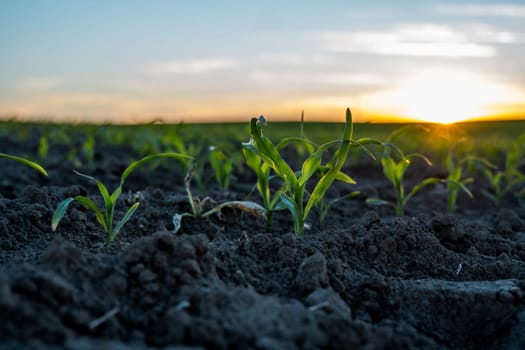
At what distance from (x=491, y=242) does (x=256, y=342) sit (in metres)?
1.71

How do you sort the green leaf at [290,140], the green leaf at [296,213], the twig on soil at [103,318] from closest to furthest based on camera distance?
the twig on soil at [103,318] → the green leaf at [296,213] → the green leaf at [290,140]

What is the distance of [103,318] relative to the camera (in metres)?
1.43

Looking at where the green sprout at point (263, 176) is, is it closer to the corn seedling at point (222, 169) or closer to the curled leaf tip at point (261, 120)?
the curled leaf tip at point (261, 120)

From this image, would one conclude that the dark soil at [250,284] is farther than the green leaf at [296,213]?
No

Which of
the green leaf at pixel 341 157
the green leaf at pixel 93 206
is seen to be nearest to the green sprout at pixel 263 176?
the green leaf at pixel 341 157

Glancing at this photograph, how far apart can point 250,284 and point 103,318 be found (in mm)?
513

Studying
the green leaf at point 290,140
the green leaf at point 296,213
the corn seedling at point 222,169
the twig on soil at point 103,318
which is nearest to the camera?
the twig on soil at point 103,318

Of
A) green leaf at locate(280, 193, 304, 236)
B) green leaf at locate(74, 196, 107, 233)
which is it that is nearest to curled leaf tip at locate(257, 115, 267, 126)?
green leaf at locate(280, 193, 304, 236)

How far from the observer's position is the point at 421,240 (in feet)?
7.61

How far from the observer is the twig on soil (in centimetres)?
140

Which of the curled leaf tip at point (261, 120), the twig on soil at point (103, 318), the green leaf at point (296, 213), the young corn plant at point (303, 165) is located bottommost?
the twig on soil at point (103, 318)

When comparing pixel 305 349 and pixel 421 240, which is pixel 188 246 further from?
pixel 421 240

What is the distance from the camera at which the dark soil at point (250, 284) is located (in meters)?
1.41

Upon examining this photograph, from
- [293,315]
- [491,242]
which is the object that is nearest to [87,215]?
[293,315]
